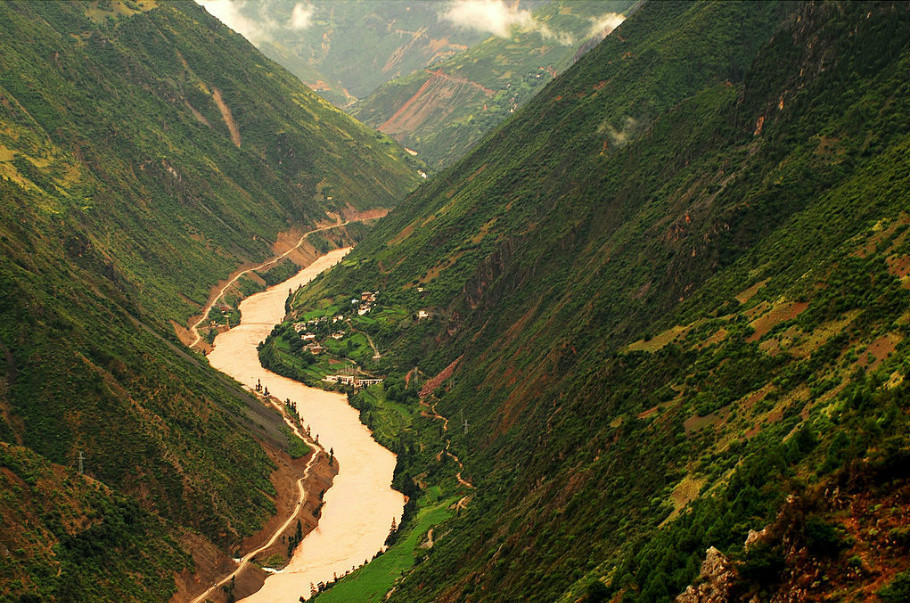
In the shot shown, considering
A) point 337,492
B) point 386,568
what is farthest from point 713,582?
point 337,492

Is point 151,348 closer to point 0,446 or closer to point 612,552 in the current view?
point 0,446

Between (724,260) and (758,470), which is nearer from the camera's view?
(758,470)

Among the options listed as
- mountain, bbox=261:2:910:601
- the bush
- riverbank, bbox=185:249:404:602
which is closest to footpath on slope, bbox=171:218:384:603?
riverbank, bbox=185:249:404:602

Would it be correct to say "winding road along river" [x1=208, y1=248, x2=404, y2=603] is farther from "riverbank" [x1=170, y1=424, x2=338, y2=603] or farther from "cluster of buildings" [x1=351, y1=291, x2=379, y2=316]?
"cluster of buildings" [x1=351, y1=291, x2=379, y2=316]

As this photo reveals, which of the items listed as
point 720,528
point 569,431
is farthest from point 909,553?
point 569,431

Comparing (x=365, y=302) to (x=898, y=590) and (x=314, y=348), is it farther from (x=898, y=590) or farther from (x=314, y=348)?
(x=898, y=590)

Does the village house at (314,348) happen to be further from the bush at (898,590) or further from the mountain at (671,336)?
the bush at (898,590)

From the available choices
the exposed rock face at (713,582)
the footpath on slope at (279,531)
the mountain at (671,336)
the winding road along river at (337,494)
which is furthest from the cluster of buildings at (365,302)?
the exposed rock face at (713,582)
